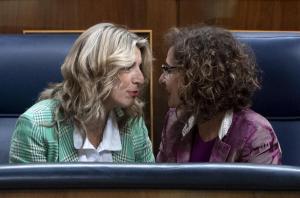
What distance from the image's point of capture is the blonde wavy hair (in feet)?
4.84

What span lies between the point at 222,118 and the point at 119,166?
2.58 ft

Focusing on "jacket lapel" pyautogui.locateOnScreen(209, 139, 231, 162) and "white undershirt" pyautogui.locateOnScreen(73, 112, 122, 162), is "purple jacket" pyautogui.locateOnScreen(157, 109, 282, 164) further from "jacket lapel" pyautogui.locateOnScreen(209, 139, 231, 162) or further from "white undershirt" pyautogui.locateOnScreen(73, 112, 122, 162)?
"white undershirt" pyautogui.locateOnScreen(73, 112, 122, 162)

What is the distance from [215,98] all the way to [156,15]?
2.95ft

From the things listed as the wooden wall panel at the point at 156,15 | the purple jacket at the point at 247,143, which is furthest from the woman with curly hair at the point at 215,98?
the wooden wall panel at the point at 156,15

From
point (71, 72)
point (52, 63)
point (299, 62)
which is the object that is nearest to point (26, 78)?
point (52, 63)

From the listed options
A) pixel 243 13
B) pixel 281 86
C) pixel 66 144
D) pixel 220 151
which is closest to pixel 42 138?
pixel 66 144

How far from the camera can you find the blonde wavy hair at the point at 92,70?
1.48 meters

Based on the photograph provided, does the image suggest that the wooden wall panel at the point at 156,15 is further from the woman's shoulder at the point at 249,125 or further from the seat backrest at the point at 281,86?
the woman's shoulder at the point at 249,125

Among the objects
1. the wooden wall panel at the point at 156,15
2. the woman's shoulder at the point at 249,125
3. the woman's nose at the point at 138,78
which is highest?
the wooden wall panel at the point at 156,15

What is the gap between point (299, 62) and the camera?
5.59ft

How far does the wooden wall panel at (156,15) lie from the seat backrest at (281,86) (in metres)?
0.57

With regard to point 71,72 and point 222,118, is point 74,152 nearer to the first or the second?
point 71,72

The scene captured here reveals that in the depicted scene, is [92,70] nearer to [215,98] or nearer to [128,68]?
[128,68]

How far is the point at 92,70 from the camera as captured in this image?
148 centimetres
